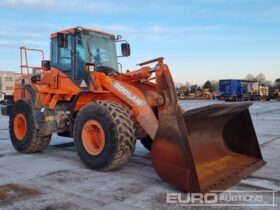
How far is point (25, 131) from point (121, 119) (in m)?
3.09

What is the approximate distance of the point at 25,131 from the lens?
7.40 meters

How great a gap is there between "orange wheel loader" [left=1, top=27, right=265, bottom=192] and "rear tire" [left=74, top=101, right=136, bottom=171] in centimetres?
2

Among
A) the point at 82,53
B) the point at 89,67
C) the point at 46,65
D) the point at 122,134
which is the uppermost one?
the point at 82,53

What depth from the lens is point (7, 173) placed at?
18.5 feet

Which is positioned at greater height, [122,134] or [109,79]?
[109,79]

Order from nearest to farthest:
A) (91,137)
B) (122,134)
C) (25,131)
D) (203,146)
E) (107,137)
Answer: (122,134) < (107,137) < (203,146) < (91,137) < (25,131)

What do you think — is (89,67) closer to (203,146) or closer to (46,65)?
(46,65)

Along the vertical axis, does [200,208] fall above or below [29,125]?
below

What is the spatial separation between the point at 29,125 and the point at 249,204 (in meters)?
4.94

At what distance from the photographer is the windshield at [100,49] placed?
675cm

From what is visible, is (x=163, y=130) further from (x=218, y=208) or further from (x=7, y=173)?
(x=7, y=173)

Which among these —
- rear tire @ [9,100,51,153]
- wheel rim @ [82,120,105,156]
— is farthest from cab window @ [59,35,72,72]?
wheel rim @ [82,120,105,156]

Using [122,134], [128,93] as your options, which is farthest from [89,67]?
[122,134]

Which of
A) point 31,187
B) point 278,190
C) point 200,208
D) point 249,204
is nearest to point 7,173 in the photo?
point 31,187
